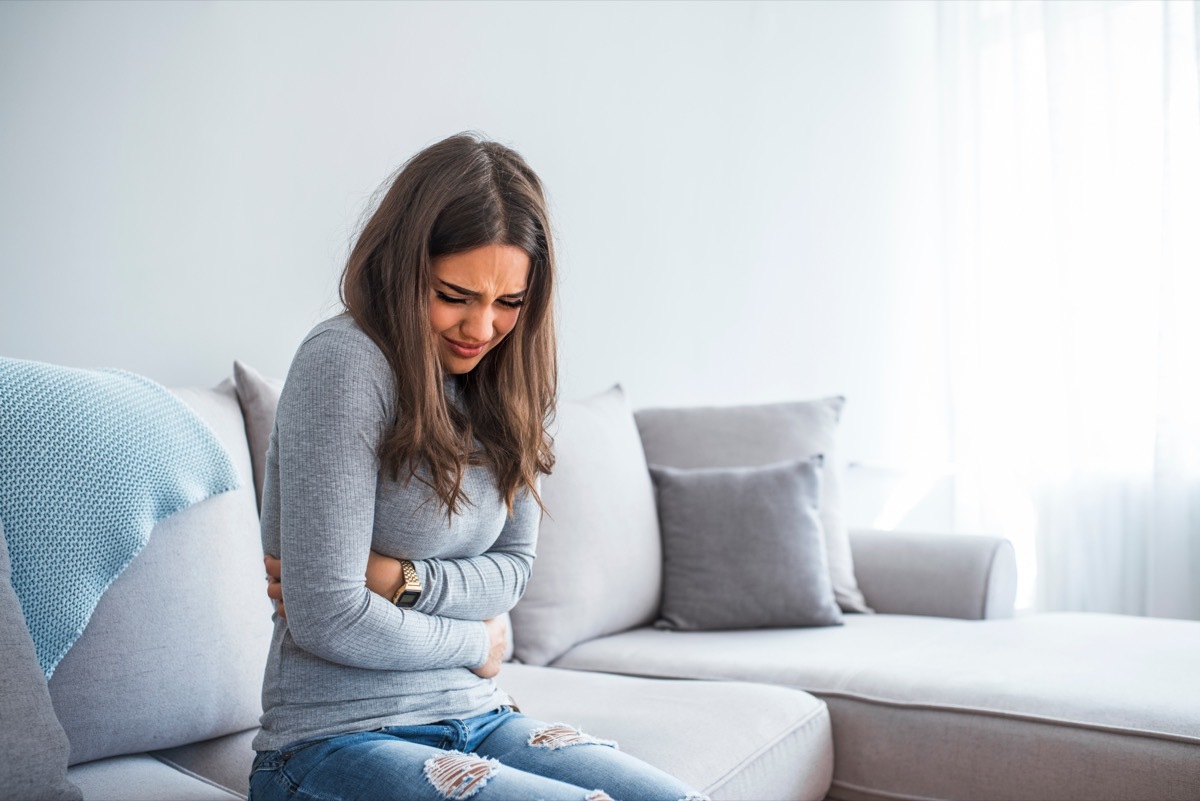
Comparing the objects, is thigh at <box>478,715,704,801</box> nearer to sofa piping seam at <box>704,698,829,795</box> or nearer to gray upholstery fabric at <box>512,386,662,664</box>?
sofa piping seam at <box>704,698,829,795</box>

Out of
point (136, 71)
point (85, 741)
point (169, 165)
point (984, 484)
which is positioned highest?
point (136, 71)

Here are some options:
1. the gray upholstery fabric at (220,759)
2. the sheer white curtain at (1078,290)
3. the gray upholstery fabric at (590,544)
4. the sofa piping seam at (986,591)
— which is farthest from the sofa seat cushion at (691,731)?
the sheer white curtain at (1078,290)

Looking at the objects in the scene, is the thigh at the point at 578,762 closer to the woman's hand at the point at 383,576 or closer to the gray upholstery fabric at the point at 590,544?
the woman's hand at the point at 383,576

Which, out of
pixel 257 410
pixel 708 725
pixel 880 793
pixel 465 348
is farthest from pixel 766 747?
pixel 257 410

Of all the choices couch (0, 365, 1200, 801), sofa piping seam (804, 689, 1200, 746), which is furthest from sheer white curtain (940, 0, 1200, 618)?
sofa piping seam (804, 689, 1200, 746)

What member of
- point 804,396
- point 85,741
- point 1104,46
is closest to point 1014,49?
point 1104,46

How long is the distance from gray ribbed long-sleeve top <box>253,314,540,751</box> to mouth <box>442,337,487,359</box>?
0.11 m

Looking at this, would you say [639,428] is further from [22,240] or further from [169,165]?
[22,240]

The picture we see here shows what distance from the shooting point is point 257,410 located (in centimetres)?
174

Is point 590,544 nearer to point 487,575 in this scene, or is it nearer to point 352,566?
point 487,575

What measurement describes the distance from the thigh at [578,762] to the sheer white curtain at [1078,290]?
2326mm

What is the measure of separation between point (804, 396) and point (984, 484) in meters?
0.62

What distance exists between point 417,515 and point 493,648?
22 cm

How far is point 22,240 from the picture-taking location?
5.83ft
